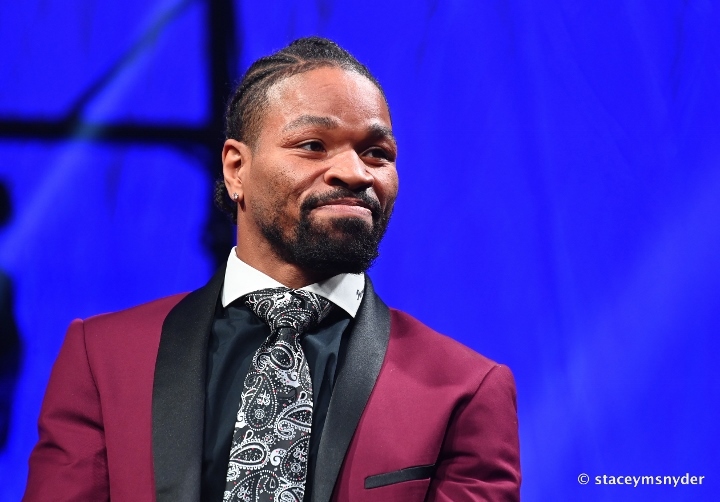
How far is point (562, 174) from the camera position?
78.5 inches

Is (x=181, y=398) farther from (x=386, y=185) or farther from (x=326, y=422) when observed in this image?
(x=386, y=185)

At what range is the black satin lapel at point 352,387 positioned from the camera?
1.25 meters

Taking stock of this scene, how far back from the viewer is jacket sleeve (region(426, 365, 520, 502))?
1.30 m

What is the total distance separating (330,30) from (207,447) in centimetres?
106

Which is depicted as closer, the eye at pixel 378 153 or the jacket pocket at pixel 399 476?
the jacket pocket at pixel 399 476

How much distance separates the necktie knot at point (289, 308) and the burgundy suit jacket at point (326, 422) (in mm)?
63

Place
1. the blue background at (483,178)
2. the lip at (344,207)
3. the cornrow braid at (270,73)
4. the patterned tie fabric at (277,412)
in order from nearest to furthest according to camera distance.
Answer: the patterned tie fabric at (277,412)
the lip at (344,207)
the cornrow braid at (270,73)
the blue background at (483,178)

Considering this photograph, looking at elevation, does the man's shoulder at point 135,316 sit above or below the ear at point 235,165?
below

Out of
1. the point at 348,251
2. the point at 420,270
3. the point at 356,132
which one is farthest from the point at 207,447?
the point at 420,270

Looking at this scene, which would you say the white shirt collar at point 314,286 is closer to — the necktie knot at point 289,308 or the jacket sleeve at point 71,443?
the necktie knot at point 289,308

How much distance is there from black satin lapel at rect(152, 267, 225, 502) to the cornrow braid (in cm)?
28

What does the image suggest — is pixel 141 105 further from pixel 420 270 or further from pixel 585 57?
pixel 585 57

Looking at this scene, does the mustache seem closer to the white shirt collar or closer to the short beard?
the short beard

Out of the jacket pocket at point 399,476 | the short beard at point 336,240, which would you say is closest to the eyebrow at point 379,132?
the short beard at point 336,240
